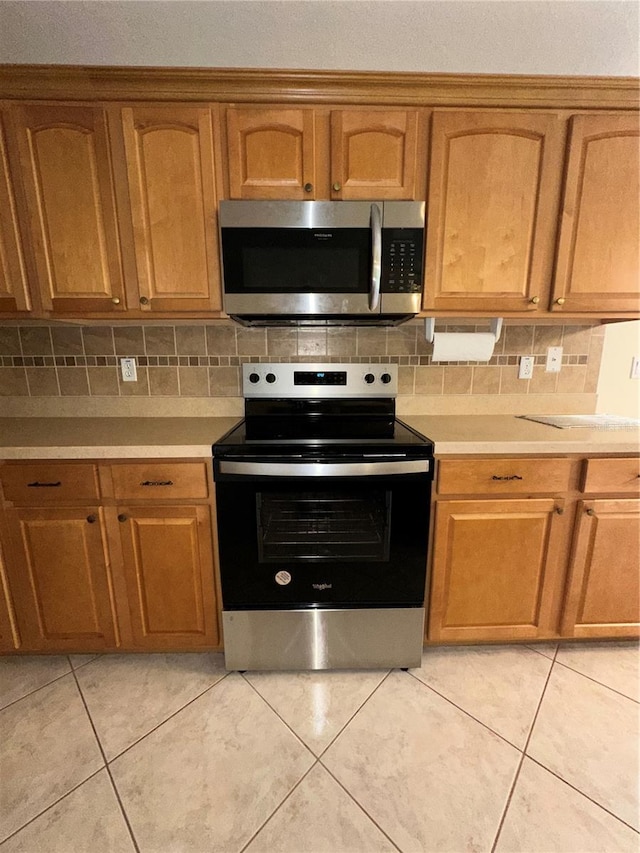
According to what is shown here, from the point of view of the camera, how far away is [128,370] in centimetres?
186

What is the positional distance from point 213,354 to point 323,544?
3.41 ft

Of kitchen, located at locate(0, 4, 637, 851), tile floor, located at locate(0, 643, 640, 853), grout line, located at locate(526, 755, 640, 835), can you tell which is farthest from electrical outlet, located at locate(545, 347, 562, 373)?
grout line, located at locate(526, 755, 640, 835)

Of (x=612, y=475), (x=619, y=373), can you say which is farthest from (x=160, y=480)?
(x=619, y=373)

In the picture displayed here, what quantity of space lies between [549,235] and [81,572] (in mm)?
2268

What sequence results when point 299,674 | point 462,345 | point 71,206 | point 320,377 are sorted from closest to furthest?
point 71,206 → point 299,674 → point 462,345 → point 320,377

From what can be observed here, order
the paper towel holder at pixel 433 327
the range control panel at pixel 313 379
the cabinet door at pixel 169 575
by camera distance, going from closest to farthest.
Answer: the cabinet door at pixel 169 575
the paper towel holder at pixel 433 327
the range control panel at pixel 313 379

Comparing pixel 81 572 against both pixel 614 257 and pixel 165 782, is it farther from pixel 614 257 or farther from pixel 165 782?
pixel 614 257

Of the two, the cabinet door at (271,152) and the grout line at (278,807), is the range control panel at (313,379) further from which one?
the grout line at (278,807)

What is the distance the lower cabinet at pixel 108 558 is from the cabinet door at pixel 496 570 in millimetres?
918

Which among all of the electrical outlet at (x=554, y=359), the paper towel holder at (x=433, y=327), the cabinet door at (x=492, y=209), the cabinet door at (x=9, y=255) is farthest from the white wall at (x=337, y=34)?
the electrical outlet at (x=554, y=359)

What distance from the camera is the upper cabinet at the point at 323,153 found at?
140 cm

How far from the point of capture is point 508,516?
4.86ft

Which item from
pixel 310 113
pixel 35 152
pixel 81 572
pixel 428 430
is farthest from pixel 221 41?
pixel 81 572

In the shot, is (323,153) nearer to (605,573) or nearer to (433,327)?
(433,327)
